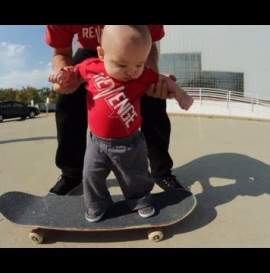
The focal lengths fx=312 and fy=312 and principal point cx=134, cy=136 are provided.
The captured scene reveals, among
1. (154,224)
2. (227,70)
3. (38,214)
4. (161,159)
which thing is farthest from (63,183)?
(227,70)

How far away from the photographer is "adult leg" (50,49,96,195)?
2420 mm

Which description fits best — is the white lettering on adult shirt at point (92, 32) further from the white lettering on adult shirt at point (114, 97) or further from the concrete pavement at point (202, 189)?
the concrete pavement at point (202, 189)

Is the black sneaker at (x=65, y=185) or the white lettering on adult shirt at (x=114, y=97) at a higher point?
the white lettering on adult shirt at (x=114, y=97)

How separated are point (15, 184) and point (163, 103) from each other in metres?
1.55

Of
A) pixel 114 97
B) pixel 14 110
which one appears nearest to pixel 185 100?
pixel 114 97

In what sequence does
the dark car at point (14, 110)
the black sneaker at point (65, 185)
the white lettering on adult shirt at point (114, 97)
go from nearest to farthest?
the white lettering on adult shirt at point (114, 97)
the black sneaker at point (65, 185)
the dark car at point (14, 110)

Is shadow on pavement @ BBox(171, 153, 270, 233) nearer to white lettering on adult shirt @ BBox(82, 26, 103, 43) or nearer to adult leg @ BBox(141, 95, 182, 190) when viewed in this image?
adult leg @ BBox(141, 95, 182, 190)

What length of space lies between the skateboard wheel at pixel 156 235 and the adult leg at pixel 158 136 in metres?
0.64

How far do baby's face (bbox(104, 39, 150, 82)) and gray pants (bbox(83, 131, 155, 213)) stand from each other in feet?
1.18

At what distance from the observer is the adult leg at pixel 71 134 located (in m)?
2.42

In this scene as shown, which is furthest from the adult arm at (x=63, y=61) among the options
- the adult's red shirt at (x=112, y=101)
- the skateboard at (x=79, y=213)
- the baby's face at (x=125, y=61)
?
the skateboard at (x=79, y=213)

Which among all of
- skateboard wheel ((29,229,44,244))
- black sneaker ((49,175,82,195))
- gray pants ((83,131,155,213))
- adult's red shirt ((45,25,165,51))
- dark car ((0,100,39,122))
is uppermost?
adult's red shirt ((45,25,165,51))

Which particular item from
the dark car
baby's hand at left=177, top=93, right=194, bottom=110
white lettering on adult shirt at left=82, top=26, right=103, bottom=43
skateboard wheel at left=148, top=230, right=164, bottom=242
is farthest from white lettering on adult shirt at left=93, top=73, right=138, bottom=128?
the dark car

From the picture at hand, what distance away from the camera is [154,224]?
1814 mm
